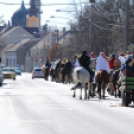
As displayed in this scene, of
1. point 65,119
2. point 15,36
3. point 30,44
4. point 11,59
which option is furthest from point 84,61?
point 15,36

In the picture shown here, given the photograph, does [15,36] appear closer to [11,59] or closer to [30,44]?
[11,59]

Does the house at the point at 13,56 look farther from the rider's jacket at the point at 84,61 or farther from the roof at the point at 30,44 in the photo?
the rider's jacket at the point at 84,61

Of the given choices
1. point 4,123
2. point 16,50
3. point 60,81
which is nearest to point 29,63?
point 16,50

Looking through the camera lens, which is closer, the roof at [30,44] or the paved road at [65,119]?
the paved road at [65,119]

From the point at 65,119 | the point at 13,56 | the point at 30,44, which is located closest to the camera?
the point at 65,119

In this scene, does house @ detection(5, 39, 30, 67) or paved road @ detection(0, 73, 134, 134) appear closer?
paved road @ detection(0, 73, 134, 134)

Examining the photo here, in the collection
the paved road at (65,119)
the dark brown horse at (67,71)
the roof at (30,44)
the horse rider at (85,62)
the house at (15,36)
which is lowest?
the paved road at (65,119)

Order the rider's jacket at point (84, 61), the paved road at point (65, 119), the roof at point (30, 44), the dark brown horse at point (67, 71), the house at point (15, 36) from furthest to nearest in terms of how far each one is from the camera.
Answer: the house at point (15, 36), the roof at point (30, 44), the dark brown horse at point (67, 71), the rider's jacket at point (84, 61), the paved road at point (65, 119)

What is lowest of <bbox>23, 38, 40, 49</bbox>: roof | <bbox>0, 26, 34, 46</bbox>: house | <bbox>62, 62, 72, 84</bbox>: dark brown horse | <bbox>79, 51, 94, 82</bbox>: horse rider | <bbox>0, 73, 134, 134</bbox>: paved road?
<bbox>0, 73, 134, 134</bbox>: paved road

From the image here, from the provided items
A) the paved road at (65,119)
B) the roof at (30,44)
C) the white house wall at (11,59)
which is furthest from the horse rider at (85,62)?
the white house wall at (11,59)

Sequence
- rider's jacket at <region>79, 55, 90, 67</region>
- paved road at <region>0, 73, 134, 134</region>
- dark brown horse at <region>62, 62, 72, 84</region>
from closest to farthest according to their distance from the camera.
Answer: paved road at <region>0, 73, 134, 134</region> < rider's jacket at <region>79, 55, 90, 67</region> < dark brown horse at <region>62, 62, 72, 84</region>

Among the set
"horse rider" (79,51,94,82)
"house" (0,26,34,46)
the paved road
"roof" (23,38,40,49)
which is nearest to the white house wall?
"roof" (23,38,40,49)

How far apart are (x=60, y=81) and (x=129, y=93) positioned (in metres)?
25.4

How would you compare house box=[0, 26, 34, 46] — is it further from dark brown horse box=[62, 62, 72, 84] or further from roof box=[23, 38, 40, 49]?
dark brown horse box=[62, 62, 72, 84]
